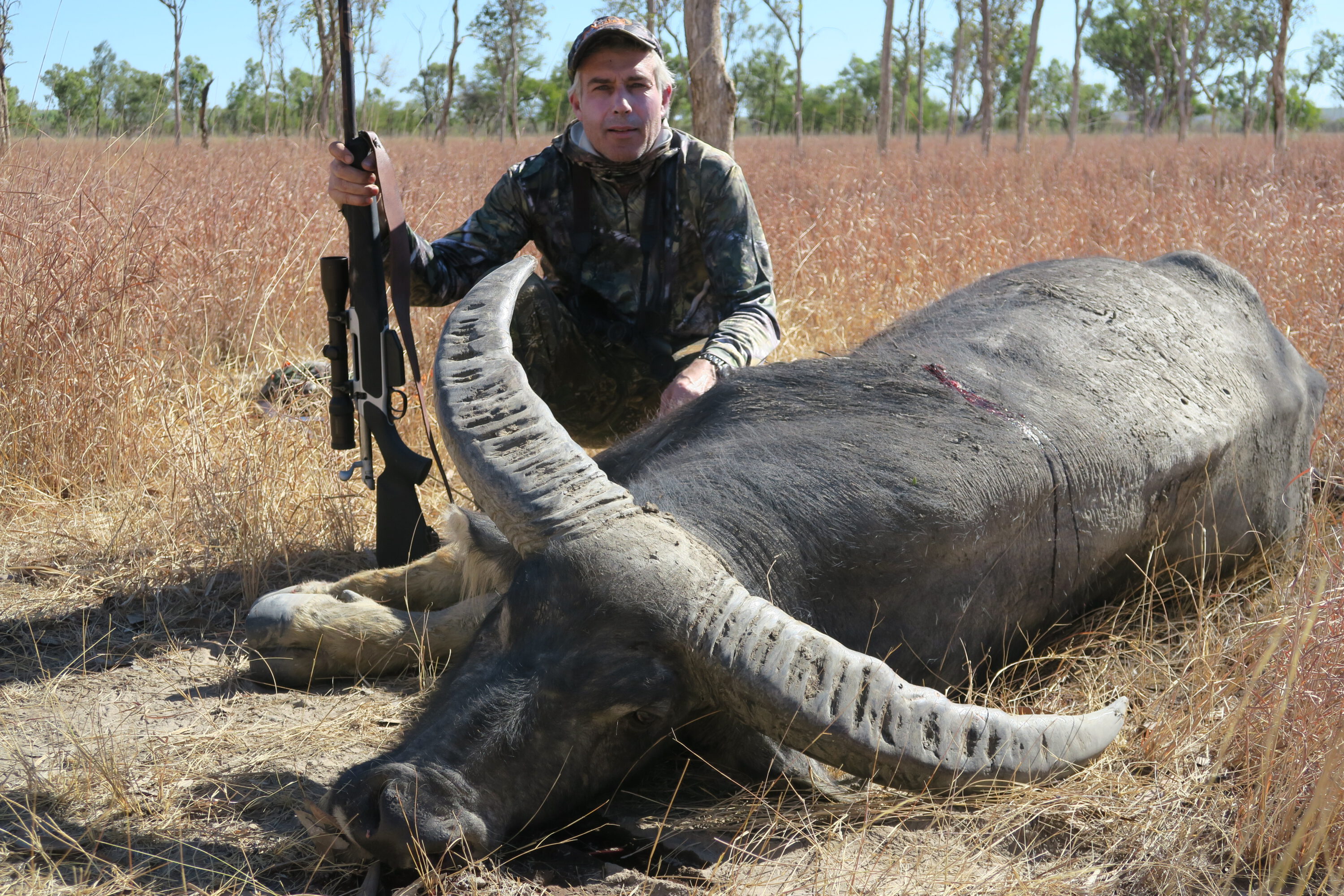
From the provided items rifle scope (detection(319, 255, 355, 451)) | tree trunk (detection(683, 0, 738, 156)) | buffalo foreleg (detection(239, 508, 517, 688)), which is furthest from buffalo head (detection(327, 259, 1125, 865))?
tree trunk (detection(683, 0, 738, 156))

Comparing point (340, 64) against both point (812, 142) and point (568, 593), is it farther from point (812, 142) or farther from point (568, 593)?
point (812, 142)

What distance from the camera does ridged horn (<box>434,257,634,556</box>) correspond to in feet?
7.63

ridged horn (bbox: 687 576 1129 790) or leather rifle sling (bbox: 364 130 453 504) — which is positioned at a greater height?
leather rifle sling (bbox: 364 130 453 504)

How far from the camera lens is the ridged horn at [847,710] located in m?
2.09

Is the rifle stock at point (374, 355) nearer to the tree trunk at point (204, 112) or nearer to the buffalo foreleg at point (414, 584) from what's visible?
the buffalo foreleg at point (414, 584)

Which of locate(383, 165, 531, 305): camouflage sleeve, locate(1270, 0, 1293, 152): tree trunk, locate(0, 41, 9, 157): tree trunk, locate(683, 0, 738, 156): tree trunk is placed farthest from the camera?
locate(1270, 0, 1293, 152): tree trunk

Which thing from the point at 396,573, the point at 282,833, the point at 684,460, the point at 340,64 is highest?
the point at 340,64

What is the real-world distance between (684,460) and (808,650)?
807 mm

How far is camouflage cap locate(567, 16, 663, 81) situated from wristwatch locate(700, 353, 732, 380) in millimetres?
1317

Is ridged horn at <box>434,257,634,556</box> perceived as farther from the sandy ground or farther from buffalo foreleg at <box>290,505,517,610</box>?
buffalo foreleg at <box>290,505,517,610</box>

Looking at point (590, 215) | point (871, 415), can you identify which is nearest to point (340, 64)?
point (590, 215)

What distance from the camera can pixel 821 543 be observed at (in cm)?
262

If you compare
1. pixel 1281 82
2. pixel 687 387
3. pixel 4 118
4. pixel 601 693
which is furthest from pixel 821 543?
pixel 1281 82

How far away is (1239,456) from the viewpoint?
3559 mm
